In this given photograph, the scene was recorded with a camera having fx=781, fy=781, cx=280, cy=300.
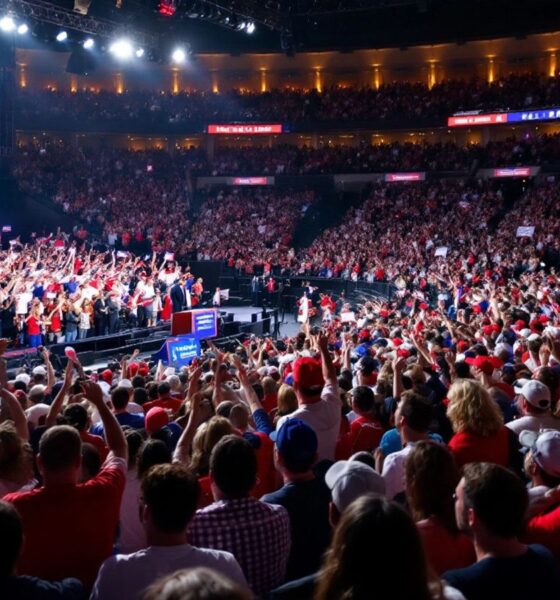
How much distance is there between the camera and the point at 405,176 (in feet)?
136

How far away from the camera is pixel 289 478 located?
4070 millimetres

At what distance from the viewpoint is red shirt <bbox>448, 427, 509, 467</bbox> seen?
4.99 meters

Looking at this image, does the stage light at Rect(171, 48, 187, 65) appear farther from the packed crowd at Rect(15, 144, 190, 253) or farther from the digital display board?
the digital display board

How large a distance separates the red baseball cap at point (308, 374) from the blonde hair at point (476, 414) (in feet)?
3.13

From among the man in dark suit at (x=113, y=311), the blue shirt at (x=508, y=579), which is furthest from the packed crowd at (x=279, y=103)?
the blue shirt at (x=508, y=579)

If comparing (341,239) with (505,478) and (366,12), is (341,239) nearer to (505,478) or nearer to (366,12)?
(366,12)

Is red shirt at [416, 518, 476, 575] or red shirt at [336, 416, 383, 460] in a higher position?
red shirt at [416, 518, 476, 575]

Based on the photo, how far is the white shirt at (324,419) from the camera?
5477 mm

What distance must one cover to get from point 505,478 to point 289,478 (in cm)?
130

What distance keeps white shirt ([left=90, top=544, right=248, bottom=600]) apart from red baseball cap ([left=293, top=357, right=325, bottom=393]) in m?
2.49

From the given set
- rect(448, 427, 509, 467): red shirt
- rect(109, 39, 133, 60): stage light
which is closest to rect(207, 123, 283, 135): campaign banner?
rect(109, 39, 133, 60): stage light

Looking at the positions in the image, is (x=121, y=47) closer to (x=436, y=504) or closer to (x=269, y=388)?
(x=269, y=388)

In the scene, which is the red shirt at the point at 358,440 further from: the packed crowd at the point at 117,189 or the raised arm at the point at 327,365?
the packed crowd at the point at 117,189

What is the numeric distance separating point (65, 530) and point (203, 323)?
15.1 metres
